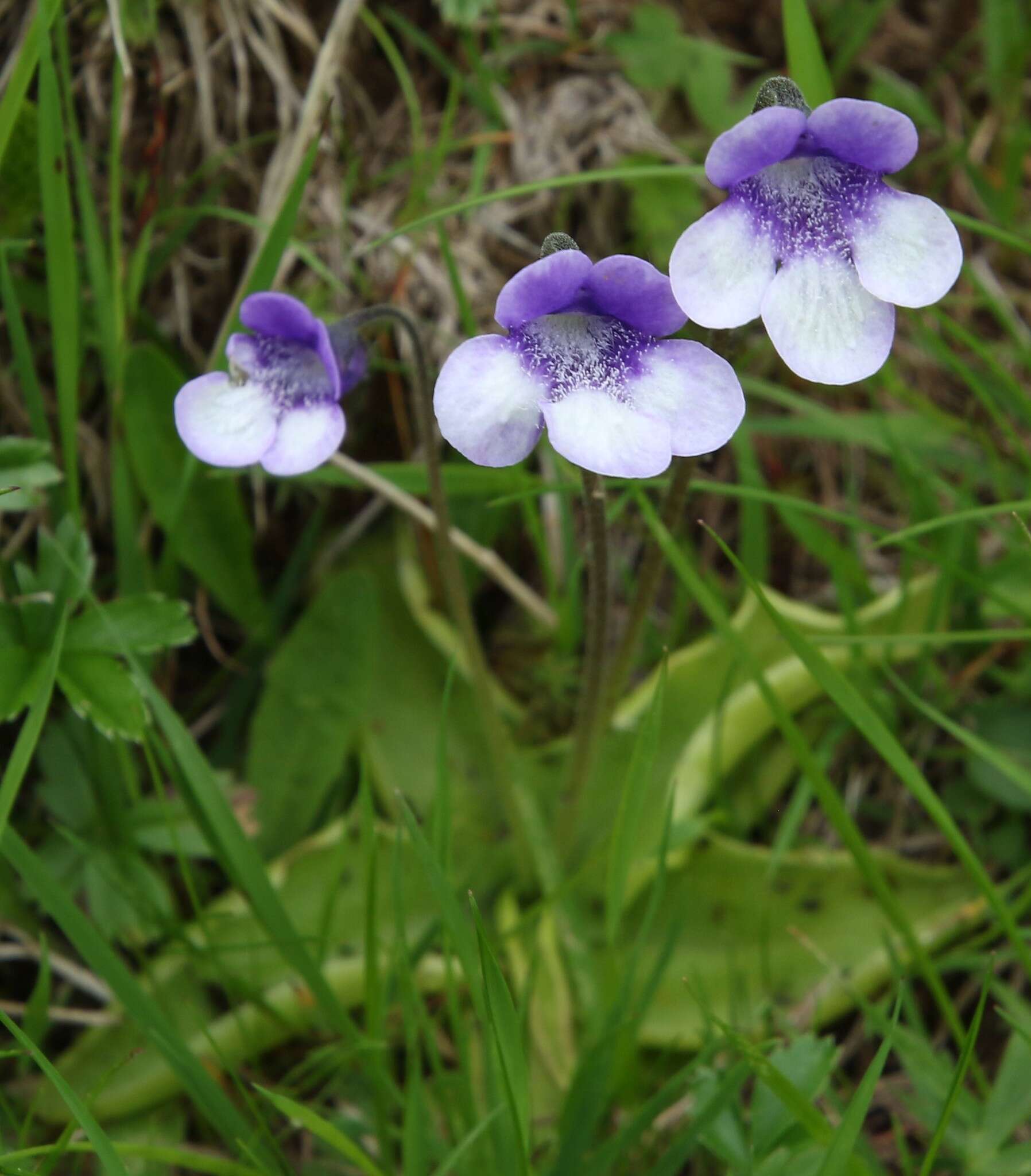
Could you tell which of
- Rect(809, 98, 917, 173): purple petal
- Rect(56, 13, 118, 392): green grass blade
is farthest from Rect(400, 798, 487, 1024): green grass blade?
Rect(56, 13, 118, 392): green grass blade

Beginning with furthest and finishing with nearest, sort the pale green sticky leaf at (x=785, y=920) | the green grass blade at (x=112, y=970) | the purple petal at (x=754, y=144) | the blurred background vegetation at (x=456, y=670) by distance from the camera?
the pale green sticky leaf at (x=785, y=920), the blurred background vegetation at (x=456, y=670), the green grass blade at (x=112, y=970), the purple petal at (x=754, y=144)

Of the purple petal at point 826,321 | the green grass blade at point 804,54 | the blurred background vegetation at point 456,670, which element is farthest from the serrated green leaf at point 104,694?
the green grass blade at point 804,54

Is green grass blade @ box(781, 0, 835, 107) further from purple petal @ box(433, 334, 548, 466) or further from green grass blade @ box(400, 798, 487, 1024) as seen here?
green grass blade @ box(400, 798, 487, 1024)

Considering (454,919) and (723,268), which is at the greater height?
(723,268)

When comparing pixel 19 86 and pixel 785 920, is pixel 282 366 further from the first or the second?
pixel 785 920

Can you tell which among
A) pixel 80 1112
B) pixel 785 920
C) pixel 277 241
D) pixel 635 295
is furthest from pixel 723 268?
pixel 785 920

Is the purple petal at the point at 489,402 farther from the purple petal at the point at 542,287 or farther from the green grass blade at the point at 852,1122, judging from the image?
the green grass blade at the point at 852,1122

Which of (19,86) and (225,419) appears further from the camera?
(19,86)
